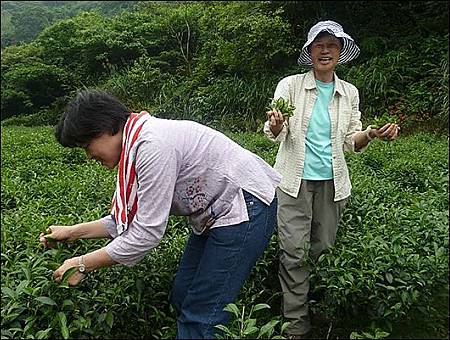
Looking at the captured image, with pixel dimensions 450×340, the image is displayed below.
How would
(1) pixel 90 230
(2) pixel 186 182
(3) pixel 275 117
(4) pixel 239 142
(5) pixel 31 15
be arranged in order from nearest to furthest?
1. (2) pixel 186 182
2. (1) pixel 90 230
3. (3) pixel 275 117
4. (4) pixel 239 142
5. (5) pixel 31 15

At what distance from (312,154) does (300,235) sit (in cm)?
36

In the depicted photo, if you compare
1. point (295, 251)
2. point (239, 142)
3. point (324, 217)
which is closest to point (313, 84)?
point (324, 217)

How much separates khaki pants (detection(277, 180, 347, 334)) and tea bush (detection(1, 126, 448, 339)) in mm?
71

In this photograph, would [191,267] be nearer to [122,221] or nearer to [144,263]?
[144,263]

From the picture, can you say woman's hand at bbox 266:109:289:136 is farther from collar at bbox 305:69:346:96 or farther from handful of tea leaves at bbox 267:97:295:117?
collar at bbox 305:69:346:96

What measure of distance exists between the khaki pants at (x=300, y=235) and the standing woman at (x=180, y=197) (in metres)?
0.57

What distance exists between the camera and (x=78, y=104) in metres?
1.80

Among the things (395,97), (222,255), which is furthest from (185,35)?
(222,255)

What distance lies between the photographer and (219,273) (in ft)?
6.33

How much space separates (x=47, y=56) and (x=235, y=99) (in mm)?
6458

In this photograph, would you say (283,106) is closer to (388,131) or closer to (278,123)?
(278,123)

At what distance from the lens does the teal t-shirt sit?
2.58 m

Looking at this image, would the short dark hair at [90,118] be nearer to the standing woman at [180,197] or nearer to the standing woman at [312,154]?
the standing woman at [180,197]

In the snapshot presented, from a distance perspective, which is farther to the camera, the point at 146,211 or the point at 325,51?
the point at 325,51
